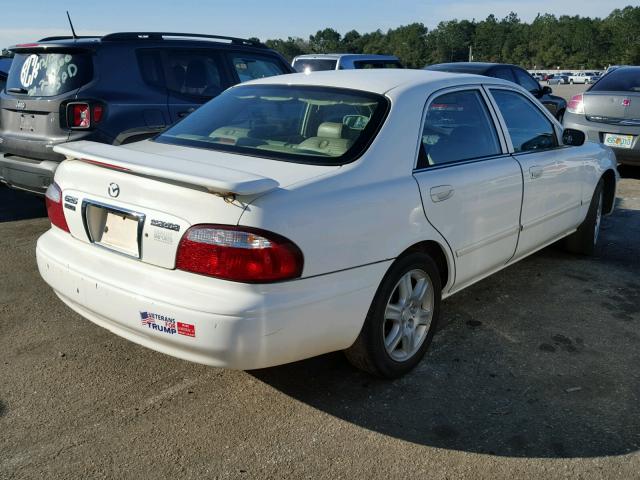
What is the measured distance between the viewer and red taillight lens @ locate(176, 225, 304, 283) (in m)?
2.50

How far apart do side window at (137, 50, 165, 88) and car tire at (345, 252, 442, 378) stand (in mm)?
3642

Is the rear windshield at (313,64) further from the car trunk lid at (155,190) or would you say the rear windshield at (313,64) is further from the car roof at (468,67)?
the car trunk lid at (155,190)

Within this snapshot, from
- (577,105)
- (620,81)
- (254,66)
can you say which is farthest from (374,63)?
(254,66)

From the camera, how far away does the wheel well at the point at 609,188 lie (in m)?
5.63

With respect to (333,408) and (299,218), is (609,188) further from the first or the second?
(299,218)

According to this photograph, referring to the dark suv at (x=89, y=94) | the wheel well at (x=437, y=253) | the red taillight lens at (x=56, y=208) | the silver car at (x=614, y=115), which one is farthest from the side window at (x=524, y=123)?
the silver car at (x=614, y=115)

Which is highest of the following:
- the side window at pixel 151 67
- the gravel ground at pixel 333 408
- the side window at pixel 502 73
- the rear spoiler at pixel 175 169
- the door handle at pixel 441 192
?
the side window at pixel 502 73

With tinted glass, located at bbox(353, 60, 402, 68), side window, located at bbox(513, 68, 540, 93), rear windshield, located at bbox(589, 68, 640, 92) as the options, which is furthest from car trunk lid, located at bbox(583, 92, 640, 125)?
tinted glass, located at bbox(353, 60, 402, 68)

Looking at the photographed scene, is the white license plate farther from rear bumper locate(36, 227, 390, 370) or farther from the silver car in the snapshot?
the silver car

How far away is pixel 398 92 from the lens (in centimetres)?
334

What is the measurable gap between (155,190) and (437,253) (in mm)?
1568

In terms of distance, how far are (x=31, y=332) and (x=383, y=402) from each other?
212cm

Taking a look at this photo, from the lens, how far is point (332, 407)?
9.87 ft

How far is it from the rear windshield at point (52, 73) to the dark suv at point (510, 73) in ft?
20.1
